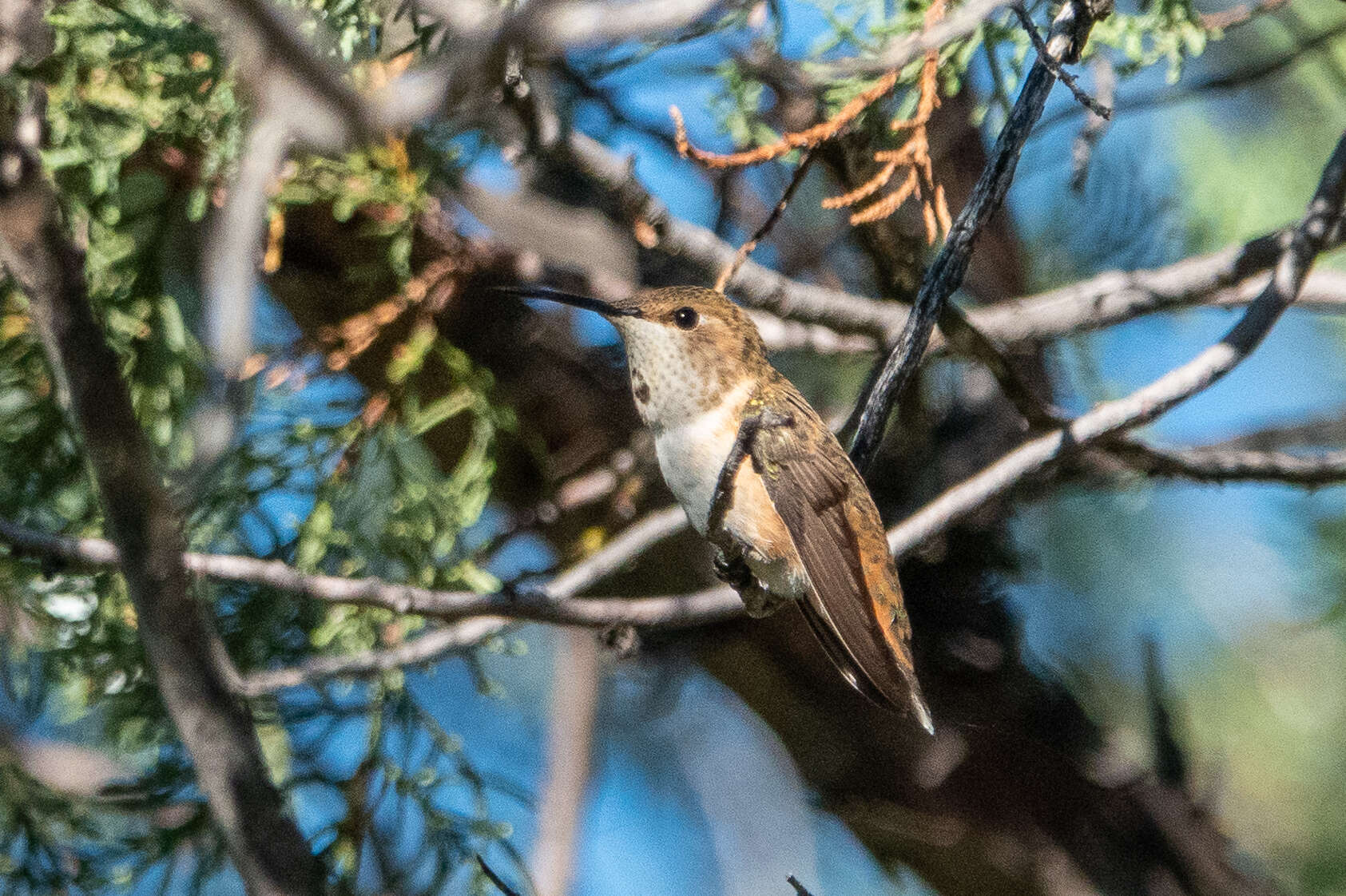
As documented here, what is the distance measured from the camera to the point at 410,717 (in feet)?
7.79

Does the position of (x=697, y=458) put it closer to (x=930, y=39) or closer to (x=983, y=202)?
(x=983, y=202)

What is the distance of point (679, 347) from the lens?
162cm

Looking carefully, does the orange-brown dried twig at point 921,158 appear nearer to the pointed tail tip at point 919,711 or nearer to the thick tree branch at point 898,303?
the thick tree branch at point 898,303

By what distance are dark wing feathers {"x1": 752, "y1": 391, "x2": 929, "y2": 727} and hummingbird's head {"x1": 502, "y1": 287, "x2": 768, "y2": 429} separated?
0.33ft

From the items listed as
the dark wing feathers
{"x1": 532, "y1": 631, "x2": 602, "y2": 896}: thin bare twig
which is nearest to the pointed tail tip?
the dark wing feathers

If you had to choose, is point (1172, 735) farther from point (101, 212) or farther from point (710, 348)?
point (101, 212)

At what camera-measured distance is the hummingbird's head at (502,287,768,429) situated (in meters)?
1.58

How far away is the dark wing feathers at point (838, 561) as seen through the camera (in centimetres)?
143

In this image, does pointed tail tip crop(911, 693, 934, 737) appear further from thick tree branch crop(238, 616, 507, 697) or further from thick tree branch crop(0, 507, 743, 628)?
thick tree branch crop(238, 616, 507, 697)

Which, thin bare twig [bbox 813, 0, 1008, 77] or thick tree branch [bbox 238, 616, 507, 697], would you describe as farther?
thick tree branch [bbox 238, 616, 507, 697]

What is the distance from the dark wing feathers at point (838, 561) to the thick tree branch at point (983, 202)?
0.47 feet

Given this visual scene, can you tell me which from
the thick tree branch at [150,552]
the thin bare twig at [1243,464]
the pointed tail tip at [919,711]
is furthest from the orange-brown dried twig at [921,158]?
the thick tree branch at [150,552]

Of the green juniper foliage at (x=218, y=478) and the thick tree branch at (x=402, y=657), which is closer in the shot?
the thick tree branch at (x=402, y=657)

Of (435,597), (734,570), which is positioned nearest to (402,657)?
(435,597)
